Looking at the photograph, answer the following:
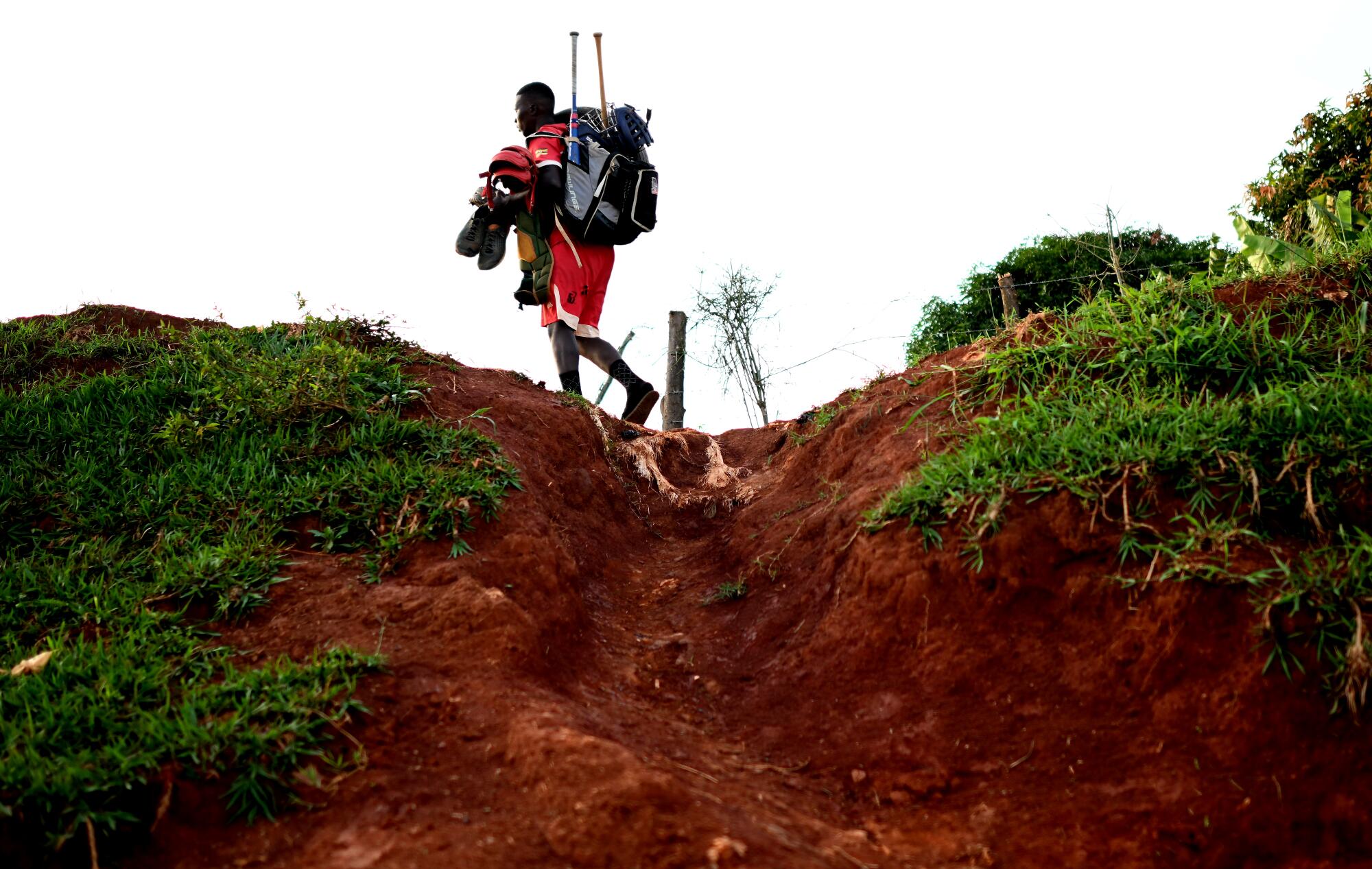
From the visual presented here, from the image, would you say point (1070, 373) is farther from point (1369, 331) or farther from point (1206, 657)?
point (1206, 657)

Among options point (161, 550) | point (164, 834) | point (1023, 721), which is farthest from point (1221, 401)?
point (161, 550)

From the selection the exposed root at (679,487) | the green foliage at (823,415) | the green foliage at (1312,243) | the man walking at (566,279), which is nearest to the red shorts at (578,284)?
the man walking at (566,279)

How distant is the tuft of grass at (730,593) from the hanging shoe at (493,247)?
3.49 metres

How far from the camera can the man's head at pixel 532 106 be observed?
7.30 m

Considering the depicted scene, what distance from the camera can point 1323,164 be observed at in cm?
1187

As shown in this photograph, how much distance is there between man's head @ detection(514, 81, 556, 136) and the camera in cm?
730

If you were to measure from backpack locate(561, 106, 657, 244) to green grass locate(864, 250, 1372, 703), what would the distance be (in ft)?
10.2

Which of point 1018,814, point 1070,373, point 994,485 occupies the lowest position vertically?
point 1018,814

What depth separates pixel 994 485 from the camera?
3.75 m

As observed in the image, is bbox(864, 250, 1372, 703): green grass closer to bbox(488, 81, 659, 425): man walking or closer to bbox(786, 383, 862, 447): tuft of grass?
bbox(786, 383, 862, 447): tuft of grass

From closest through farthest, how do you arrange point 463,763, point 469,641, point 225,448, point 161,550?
point 463,763
point 469,641
point 161,550
point 225,448

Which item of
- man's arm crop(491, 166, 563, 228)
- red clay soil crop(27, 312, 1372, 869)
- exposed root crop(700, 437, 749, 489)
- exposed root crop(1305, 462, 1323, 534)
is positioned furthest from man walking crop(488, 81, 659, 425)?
exposed root crop(1305, 462, 1323, 534)

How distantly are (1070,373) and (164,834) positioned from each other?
13.0ft

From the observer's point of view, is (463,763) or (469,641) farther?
(469,641)
